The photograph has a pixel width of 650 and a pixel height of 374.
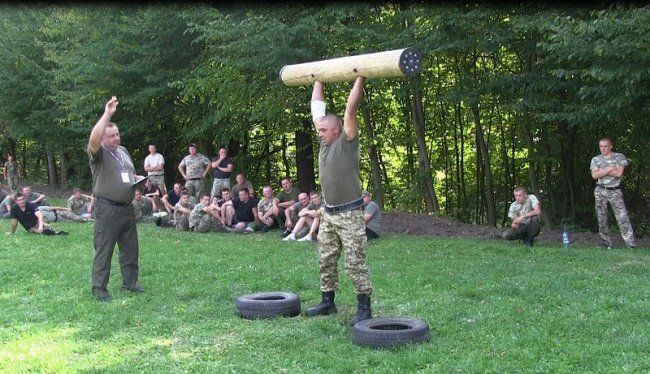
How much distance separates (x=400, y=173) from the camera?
21.8 metres

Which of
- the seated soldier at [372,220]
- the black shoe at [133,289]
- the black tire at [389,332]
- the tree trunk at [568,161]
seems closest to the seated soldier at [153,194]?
the seated soldier at [372,220]

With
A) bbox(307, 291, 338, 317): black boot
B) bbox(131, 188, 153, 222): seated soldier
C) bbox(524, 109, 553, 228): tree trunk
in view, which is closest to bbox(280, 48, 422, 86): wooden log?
bbox(307, 291, 338, 317): black boot

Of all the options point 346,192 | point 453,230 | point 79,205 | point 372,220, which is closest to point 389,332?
point 346,192

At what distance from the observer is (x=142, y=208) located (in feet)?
52.4

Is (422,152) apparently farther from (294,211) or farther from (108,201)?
(108,201)

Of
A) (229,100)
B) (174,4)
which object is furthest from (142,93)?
(229,100)

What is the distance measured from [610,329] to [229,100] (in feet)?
35.0

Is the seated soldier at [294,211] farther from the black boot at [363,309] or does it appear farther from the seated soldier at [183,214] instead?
the black boot at [363,309]

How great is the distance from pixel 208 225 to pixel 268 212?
4.15 feet

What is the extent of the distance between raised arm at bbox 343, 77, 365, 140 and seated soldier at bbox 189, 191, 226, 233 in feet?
27.5

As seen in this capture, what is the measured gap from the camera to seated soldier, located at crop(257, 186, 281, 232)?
1355 centimetres

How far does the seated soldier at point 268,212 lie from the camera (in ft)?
44.5

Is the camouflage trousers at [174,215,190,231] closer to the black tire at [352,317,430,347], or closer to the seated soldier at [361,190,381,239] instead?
the seated soldier at [361,190,381,239]

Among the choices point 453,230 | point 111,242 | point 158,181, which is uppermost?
point 158,181
